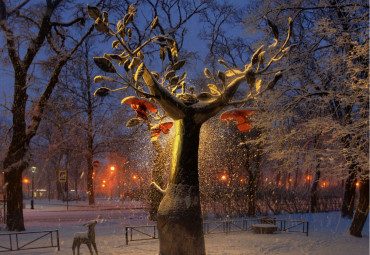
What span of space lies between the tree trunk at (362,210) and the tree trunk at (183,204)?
9004 millimetres

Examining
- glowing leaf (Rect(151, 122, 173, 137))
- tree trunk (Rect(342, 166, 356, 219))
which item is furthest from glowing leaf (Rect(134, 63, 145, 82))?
tree trunk (Rect(342, 166, 356, 219))

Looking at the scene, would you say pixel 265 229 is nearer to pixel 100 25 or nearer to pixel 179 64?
pixel 179 64

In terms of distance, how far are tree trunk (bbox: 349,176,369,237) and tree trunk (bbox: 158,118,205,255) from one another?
9004mm

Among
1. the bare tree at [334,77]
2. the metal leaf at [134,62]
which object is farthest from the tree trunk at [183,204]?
the bare tree at [334,77]

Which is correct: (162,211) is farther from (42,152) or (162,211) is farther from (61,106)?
(42,152)

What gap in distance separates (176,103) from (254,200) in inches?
612

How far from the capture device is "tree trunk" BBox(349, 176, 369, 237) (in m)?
11.9

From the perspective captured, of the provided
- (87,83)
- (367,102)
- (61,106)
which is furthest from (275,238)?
(87,83)

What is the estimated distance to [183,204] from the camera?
538 cm

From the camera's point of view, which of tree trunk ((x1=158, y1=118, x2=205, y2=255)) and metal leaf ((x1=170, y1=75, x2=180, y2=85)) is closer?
tree trunk ((x1=158, y1=118, x2=205, y2=255))

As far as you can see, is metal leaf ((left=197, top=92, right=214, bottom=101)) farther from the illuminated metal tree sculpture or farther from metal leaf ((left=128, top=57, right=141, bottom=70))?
metal leaf ((left=128, top=57, right=141, bottom=70))

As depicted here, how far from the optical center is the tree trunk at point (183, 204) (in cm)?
532

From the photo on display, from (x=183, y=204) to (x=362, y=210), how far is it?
954cm

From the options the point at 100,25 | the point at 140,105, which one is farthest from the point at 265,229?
the point at 100,25
